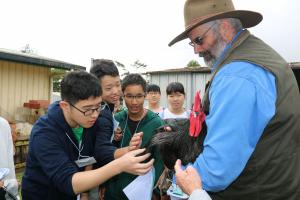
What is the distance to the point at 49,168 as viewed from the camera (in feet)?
7.51

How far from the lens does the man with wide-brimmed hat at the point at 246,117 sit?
1.72m

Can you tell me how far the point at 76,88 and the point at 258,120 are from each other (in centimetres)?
134

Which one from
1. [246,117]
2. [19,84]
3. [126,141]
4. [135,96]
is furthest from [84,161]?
[19,84]

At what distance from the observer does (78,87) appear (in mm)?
2461

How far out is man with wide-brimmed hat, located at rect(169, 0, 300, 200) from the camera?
5.64 ft

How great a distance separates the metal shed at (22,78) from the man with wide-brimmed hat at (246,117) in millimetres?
7769

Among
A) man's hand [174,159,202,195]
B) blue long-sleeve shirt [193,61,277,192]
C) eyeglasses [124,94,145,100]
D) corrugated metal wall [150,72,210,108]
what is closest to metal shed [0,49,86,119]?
corrugated metal wall [150,72,210,108]

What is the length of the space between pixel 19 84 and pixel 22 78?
0.21 m

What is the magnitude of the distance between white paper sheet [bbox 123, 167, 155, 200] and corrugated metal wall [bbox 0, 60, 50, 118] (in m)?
7.82

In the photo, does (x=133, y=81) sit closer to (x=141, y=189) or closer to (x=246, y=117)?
(x=141, y=189)

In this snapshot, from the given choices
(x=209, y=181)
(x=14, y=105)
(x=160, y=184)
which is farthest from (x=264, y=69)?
(x=14, y=105)

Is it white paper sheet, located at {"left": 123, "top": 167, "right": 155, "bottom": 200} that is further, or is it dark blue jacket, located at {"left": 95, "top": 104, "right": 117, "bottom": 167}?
dark blue jacket, located at {"left": 95, "top": 104, "right": 117, "bottom": 167}

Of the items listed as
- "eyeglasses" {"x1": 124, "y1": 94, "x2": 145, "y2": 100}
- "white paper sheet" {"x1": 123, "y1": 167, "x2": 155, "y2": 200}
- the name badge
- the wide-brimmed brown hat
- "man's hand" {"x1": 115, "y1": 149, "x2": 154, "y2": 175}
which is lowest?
"white paper sheet" {"x1": 123, "y1": 167, "x2": 155, "y2": 200}

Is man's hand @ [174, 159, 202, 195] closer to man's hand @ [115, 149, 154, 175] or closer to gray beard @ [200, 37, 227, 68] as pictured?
man's hand @ [115, 149, 154, 175]
